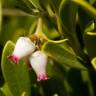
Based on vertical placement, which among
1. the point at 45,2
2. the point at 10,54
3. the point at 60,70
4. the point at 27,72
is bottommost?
the point at 60,70

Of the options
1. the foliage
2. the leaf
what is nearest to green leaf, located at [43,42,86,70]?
the foliage

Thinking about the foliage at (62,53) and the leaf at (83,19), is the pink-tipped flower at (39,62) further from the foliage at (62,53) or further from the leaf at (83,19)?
the leaf at (83,19)

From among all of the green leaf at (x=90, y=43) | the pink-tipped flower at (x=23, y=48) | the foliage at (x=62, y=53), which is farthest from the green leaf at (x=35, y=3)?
the green leaf at (x=90, y=43)

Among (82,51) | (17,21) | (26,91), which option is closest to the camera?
(82,51)

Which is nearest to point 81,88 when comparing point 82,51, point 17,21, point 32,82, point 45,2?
point 32,82

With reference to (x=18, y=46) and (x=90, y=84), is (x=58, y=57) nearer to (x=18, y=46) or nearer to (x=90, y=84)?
(x=18, y=46)

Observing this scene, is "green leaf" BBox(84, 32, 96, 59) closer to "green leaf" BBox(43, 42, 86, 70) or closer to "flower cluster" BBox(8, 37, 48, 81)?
"green leaf" BBox(43, 42, 86, 70)

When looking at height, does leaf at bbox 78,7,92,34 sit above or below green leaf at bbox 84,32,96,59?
above
